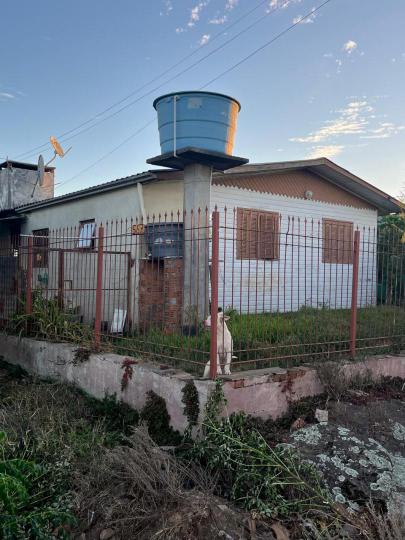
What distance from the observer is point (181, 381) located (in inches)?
175

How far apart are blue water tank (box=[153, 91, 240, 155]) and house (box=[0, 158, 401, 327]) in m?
1.85

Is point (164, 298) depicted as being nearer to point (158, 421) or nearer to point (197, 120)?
point (158, 421)

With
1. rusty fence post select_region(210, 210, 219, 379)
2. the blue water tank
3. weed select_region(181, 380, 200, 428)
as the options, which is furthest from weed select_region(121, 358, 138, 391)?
the blue water tank

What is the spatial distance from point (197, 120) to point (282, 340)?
3.21 m

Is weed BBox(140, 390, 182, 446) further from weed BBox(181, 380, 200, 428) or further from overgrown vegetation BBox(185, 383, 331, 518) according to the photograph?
overgrown vegetation BBox(185, 383, 331, 518)

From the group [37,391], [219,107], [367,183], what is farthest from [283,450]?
[367,183]

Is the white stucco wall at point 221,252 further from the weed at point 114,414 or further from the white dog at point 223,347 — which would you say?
the white dog at point 223,347

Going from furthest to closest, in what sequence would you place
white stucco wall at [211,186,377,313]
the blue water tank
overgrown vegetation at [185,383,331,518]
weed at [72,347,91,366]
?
white stucco wall at [211,186,377,313], the blue water tank, weed at [72,347,91,366], overgrown vegetation at [185,383,331,518]

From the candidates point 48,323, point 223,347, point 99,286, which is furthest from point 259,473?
point 48,323

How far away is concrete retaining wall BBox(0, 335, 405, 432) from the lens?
174 inches

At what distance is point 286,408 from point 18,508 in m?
2.74

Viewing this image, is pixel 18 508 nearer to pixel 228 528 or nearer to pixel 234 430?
pixel 228 528

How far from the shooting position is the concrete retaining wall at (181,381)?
174 inches

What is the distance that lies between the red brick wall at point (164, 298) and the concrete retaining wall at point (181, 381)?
621 mm
